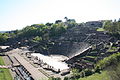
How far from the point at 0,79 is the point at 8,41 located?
77.6m

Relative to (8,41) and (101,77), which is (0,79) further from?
(8,41)

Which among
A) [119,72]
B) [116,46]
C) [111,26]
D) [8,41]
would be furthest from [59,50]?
[119,72]

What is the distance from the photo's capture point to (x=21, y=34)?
126812 millimetres

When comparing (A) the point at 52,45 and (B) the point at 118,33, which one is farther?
(A) the point at 52,45

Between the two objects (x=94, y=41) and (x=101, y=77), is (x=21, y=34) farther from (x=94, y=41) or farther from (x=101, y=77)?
(x=101, y=77)

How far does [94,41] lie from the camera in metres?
80.5

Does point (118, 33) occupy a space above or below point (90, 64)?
above

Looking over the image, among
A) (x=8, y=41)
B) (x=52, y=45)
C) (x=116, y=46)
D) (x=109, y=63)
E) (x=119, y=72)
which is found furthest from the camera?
(x=8, y=41)

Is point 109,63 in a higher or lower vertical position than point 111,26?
lower

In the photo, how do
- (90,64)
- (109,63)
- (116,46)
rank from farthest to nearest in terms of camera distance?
1. (116,46)
2. (90,64)
3. (109,63)

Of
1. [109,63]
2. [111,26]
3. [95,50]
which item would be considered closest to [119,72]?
[109,63]

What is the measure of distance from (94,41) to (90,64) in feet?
93.6

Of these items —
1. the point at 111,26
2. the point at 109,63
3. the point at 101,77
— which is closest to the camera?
the point at 101,77

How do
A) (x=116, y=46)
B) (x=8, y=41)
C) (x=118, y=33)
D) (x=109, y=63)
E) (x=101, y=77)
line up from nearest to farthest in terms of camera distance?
(x=101, y=77) → (x=109, y=63) → (x=116, y=46) → (x=118, y=33) → (x=8, y=41)
